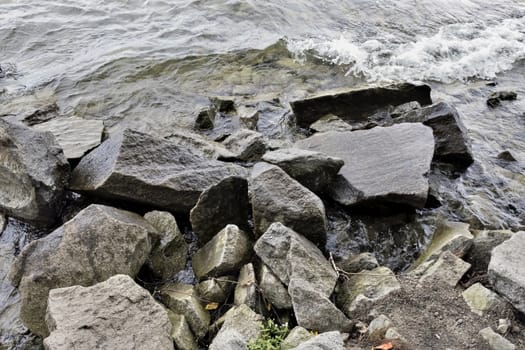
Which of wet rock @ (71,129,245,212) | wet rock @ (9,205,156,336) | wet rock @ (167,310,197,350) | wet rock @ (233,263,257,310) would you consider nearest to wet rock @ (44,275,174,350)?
wet rock @ (167,310,197,350)

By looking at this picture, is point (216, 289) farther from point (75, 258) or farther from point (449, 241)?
point (449, 241)

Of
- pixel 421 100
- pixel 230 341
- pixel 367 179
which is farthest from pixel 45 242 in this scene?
pixel 421 100

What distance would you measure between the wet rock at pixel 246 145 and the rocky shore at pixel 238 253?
0.03m

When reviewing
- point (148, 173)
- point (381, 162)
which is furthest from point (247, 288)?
point (381, 162)

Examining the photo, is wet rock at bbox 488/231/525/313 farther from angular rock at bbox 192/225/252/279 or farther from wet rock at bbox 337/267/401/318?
angular rock at bbox 192/225/252/279

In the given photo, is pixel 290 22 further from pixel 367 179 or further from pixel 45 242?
pixel 45 242

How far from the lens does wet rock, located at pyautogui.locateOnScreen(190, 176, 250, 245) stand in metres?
4.30

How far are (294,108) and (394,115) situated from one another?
4.92 feet

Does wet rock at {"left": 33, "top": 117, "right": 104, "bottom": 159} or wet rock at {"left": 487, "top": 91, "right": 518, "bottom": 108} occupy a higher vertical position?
wet rock at {"left": 33, "top": 117, "right": 104, "bottom": 159}

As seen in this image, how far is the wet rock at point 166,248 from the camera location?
4.20m

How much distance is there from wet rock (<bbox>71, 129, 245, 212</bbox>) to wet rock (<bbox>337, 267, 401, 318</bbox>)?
5.59 feet

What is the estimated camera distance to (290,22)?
10.8 metres

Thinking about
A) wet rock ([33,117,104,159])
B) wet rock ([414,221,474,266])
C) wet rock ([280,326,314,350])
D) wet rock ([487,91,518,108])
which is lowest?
wet rock ([487,91,518,108])

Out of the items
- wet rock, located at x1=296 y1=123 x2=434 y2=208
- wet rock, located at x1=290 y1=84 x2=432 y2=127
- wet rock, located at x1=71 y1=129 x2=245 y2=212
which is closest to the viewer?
wet rock, located at x1=71 y1=129 x2=245 y2=212
